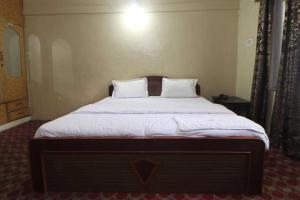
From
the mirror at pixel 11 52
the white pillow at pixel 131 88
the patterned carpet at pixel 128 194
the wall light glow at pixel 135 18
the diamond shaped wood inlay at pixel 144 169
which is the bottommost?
the patterned carpet at pixel 128 194

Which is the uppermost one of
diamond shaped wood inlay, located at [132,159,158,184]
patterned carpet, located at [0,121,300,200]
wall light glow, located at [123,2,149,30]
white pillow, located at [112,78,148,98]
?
wall light glow, located at [123,2,149,30]

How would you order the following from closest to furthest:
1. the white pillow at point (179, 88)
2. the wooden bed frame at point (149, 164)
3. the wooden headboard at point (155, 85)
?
the wooden bed frame at point (149, 164) → the white pillow at point (179, 88) → the wooden headboard at point (155, 85)

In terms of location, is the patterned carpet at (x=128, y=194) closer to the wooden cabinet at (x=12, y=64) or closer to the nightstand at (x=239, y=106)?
the nightstand at (x=239, y=106)

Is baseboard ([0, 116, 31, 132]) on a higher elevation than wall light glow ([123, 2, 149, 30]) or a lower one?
lower

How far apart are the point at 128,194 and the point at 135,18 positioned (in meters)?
3.06

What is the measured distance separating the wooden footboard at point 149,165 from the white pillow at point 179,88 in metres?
1.83

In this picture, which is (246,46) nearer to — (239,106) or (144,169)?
(239,106)

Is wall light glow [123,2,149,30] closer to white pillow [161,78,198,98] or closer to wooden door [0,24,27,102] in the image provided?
white pillow [161,78,198,98]

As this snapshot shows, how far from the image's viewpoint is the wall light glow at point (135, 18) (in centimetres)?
370

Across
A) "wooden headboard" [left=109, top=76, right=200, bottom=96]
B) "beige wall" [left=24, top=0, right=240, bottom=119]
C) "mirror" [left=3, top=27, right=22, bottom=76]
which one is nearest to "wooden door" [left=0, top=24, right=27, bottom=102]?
"mirror" [left=3, top=27, right=22, bottom=76]

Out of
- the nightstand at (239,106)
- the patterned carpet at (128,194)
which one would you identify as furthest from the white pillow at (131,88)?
the patterned carpet at (128,194)

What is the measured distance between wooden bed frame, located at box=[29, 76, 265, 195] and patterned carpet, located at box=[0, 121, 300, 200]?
1.8 inches

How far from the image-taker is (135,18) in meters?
3.74

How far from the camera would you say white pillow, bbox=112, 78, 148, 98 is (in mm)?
3449
